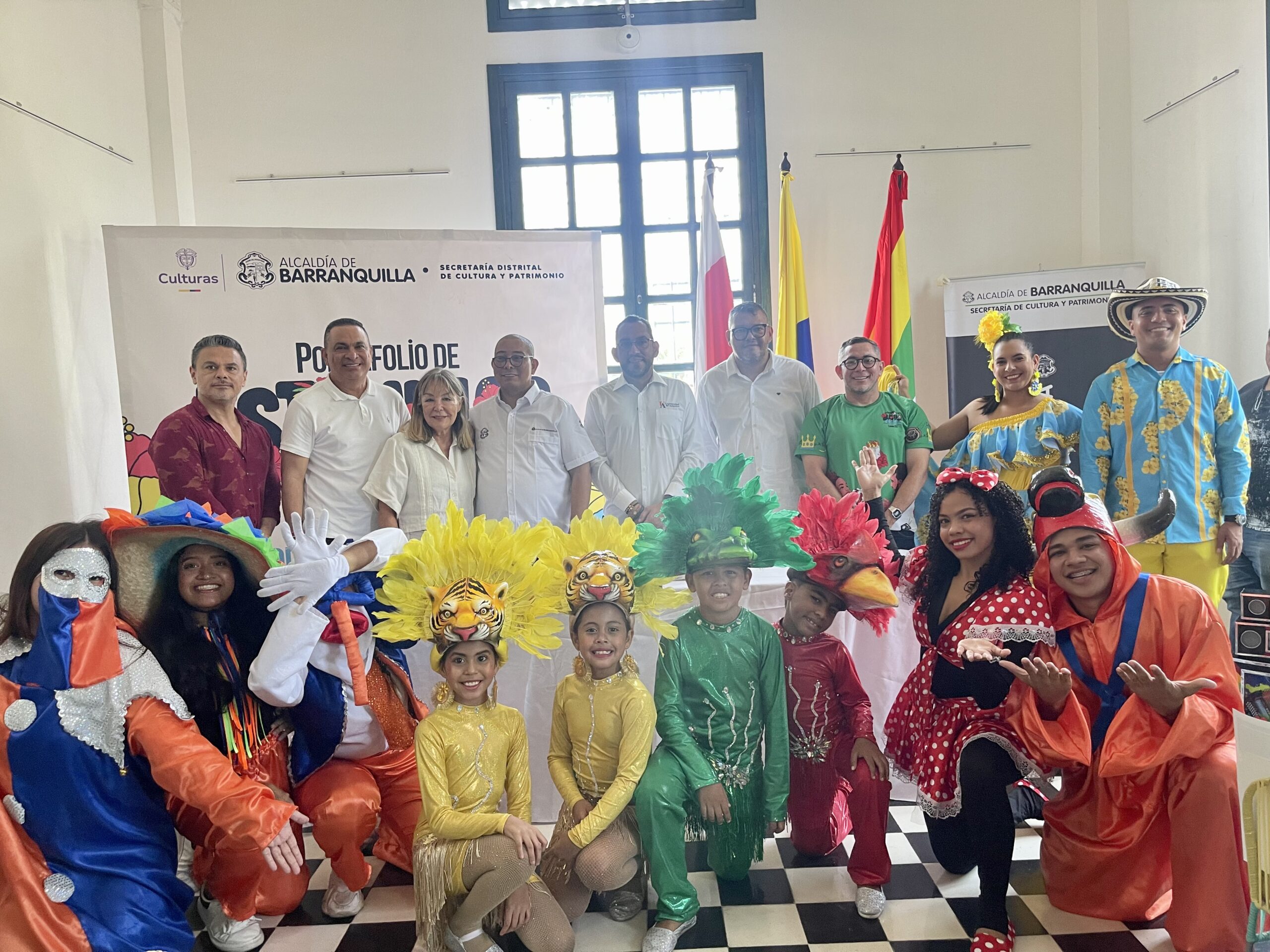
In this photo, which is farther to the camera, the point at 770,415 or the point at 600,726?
the point at 770,415

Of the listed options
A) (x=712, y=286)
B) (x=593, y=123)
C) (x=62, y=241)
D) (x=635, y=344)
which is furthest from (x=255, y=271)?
(x=712, y=286)

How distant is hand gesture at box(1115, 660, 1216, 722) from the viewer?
6.64 feet

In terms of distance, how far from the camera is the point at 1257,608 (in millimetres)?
1753

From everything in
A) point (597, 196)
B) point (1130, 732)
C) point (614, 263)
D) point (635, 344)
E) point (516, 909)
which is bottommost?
point (516, 909)

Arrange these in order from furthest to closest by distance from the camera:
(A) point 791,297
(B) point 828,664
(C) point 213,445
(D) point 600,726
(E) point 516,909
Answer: (A) point 791,297, (C) point 213,445, (B) point 828,664, (D) point 600,726, (E) point 516,909

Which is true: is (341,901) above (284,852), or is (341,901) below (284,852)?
below

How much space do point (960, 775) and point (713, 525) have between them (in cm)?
89

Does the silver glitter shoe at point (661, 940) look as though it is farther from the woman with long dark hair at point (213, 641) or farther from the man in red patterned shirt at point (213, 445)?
the man in red patterned shirt at point (213, 445)

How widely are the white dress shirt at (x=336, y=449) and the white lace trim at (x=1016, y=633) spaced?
254cm

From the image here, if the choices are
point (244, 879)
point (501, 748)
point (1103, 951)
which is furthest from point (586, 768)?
point (1103, 951)

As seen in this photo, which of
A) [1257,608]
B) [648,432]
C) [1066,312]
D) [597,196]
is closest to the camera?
[1257,608]

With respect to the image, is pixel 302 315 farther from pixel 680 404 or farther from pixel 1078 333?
pixel 1078 333

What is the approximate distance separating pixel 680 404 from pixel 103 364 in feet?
12.2

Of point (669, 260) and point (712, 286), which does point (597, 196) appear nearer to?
point (669, 260)
